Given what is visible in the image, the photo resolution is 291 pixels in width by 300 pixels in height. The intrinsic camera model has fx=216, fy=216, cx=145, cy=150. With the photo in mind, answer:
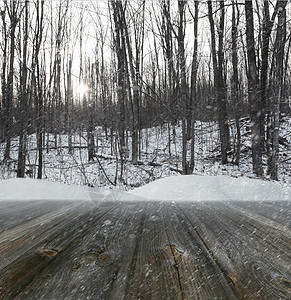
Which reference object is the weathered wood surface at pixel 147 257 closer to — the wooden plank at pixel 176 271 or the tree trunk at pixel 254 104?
the wooden plank at pixel 176 271

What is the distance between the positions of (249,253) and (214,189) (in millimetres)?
1437

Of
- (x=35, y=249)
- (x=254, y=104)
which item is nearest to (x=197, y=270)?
(x=35, y=249)

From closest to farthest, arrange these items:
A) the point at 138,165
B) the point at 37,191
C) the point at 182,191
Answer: the point at 37,191, the point at 182,191, the point at 138,165

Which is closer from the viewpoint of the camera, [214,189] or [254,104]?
[214,189]

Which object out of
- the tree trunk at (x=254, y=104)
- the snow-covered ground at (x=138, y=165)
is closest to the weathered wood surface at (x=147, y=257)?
the snow-covered ground at (x=138, y=165)

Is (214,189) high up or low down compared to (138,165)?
down

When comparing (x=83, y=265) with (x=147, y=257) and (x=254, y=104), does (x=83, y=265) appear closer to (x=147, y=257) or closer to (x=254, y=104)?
(x=147, y=257)

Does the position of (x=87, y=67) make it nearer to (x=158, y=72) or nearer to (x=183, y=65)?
(x=158, y=72)

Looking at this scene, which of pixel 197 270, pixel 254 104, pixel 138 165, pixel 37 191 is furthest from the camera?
pixel 138 165

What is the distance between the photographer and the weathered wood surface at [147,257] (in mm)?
473

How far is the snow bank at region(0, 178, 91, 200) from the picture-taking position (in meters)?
1.83

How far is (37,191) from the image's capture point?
1.97 metres

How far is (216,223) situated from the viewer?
3.21 feet

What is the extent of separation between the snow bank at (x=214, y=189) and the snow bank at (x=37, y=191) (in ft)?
2.33
